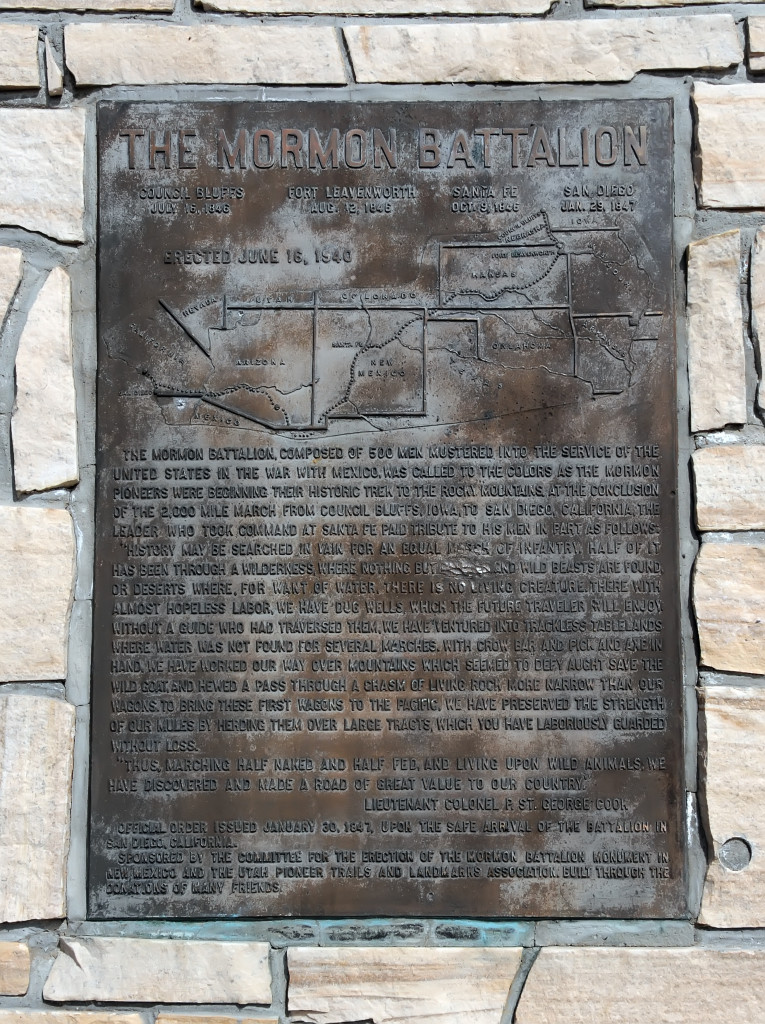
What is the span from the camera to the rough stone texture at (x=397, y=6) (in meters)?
3.12

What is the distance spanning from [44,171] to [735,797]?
3174 millimetres

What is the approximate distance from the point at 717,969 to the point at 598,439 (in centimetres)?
178

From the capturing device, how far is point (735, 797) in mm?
2908

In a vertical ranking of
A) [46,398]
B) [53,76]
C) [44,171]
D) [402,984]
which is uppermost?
[53,76]

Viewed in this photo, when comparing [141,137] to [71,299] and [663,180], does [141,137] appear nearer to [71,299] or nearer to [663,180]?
[71,299]

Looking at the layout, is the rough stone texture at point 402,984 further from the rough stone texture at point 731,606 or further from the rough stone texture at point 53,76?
the rough stone texture at point 53,76

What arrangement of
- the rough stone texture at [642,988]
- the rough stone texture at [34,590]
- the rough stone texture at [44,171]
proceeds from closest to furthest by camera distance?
the rough stone texture at [642,988] → the rough stone texture at [34,590] → the rough stone texture at [44,171]

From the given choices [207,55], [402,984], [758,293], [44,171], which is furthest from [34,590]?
[758,293]

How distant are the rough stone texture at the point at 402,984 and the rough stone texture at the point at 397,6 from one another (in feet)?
10.5

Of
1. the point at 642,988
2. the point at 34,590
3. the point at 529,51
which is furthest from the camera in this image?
the point at 529,51

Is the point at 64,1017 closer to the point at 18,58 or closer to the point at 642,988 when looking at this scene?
the point at 642,988

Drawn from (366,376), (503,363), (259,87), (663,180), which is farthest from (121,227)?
(663,180)

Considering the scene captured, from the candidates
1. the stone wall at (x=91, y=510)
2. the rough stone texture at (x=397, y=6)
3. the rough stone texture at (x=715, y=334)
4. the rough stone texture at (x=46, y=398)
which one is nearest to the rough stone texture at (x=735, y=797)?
the stone wall at (x=91, y=510)

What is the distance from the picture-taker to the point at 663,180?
3086 millimetres
